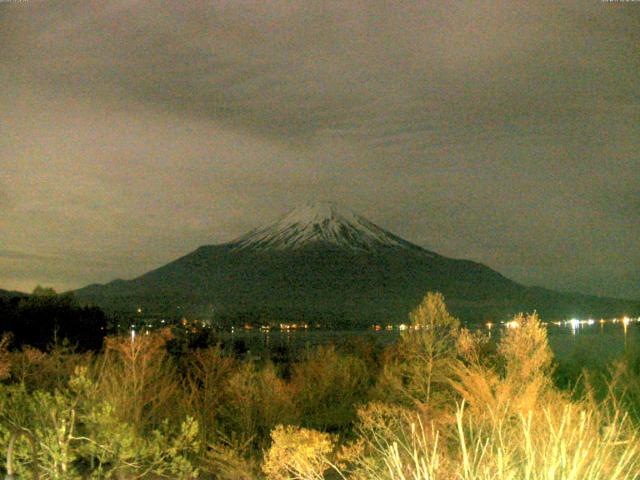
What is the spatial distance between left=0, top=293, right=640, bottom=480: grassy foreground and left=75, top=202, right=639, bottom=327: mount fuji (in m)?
75.8

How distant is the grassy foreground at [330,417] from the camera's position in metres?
5.22

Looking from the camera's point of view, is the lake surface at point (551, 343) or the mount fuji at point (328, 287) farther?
the mount fuji at point (328, 287)

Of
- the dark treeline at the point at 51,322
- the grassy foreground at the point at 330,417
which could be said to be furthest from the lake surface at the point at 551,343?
the dark treeline at the point at 51,322

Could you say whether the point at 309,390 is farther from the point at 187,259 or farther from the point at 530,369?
the point at 187,259

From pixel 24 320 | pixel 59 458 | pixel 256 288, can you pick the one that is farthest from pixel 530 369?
pixel 256 288

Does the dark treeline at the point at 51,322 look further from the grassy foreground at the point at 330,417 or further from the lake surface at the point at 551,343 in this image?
the grassy foreground at the point at 330,417

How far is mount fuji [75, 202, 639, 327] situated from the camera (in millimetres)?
98625

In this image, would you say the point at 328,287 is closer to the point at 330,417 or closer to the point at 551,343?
the point at 551,343

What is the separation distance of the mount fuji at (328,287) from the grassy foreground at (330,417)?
2985 inches

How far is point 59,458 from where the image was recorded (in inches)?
285

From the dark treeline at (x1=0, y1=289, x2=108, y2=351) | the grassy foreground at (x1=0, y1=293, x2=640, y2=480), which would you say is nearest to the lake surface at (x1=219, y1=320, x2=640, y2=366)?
the grassy foreground at (x1=0, y1=293, x2=640, y2=480)

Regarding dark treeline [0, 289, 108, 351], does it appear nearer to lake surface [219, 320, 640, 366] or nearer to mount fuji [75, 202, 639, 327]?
lake surface [219, 320, 640, 366]

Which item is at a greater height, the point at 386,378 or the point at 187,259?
the point at 187,259

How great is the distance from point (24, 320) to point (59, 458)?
29.9 metres
